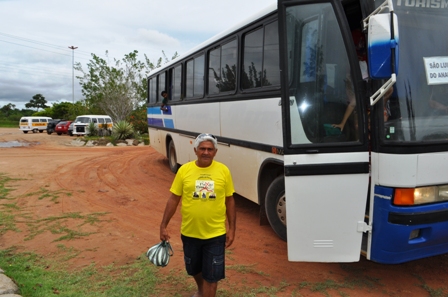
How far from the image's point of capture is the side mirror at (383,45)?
3021mm

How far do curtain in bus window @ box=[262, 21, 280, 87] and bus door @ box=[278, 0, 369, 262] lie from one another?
1191mm

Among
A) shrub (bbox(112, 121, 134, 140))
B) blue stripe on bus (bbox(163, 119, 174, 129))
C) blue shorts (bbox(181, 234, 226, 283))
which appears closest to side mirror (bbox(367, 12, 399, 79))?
blue shorts (bbox(181, 234, 226, 283))

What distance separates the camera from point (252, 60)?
A: 5.75 metres

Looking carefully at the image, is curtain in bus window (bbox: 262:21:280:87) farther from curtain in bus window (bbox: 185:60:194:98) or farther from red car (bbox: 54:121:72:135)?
red car (bbox: 54:121:72:135)

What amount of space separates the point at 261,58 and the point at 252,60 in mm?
296

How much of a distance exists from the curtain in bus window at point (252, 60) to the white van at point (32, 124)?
41.2 metres

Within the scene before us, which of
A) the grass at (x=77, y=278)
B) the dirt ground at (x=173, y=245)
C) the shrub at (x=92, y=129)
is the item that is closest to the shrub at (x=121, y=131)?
the shrub at (x=92, y=129)

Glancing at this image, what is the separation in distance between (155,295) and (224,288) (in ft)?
2.32

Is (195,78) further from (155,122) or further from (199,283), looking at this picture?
(199,283)

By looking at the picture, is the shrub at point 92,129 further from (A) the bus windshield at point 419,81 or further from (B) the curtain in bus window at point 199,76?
(A) the bus windshield at point 419,81

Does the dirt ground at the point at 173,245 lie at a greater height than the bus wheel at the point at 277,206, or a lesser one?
lesser

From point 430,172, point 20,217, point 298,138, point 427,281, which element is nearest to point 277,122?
point 298,138

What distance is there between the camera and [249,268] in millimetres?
4531

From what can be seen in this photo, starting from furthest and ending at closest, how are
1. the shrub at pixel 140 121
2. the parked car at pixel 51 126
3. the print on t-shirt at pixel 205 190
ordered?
the parked car at pixel 51 126 → the shrub at pixel 140 121 → the print on t-shirt at pixel 205 190
